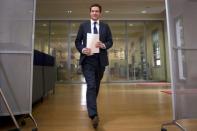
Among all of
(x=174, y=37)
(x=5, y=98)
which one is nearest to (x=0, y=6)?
(x=5, y=98)

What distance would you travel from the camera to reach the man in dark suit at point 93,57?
248 cm

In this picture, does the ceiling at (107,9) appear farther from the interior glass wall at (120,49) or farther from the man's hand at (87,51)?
the man's hand at (87,51)

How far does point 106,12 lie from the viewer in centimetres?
1059

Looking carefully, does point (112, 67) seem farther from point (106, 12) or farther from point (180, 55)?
point (180, 55)

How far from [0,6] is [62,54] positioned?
29.7ft

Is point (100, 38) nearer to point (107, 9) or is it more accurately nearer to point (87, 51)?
point (87, 51)

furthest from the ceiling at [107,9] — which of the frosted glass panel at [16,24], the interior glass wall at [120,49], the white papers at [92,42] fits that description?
the frosted glass panel at [16,24]

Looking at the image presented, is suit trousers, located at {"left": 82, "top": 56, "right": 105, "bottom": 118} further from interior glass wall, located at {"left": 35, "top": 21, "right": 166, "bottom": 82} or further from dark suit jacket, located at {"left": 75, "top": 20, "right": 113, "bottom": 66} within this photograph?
interior glass wall, located at {"left": 35, "top": 21, "right": 166, "bottom": 82}

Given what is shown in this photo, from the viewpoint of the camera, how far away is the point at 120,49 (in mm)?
11656

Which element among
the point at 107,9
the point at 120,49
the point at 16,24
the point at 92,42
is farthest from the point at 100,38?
the point at 120,49

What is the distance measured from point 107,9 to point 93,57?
7944mm

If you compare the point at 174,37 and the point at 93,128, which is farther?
the point at 93,128

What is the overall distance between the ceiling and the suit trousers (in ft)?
22.6

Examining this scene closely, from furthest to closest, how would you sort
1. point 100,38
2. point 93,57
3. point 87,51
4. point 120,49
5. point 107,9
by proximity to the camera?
point 120,49
point 107,9
point 100,38
point 93,57
point 87,51
